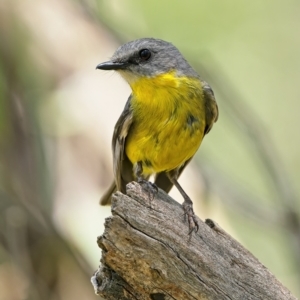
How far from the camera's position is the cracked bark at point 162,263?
291 cm

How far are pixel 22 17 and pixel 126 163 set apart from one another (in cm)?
205

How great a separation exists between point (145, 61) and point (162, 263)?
1783 mm

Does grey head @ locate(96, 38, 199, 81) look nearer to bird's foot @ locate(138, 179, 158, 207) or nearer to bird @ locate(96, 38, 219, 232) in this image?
bird @ locate(96, 38, 219, 232)

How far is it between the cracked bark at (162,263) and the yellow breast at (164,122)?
943 millimetres

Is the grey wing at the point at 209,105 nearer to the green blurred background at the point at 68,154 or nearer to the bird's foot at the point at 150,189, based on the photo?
the green blurred background at the point at 68,154

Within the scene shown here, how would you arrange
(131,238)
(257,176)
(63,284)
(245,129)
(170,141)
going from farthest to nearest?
(257,176) → (245,129) → (63,284) → (170,141) → (131,238)

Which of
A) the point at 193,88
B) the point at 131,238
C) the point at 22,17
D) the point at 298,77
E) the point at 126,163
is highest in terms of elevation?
the point at 298,77

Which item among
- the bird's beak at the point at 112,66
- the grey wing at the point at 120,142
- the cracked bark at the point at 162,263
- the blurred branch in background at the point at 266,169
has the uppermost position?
the blurred branch in background at the point at 266,169

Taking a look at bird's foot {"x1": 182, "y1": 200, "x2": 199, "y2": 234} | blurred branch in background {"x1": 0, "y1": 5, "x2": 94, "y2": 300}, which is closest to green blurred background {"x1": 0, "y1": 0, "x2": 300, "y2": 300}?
blurred branch in background {"x1": 0, "y1": 5, "x2": 94, "y2": 300}

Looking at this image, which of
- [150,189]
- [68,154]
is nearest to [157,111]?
[150,189]

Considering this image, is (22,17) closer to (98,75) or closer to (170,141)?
(98,75)

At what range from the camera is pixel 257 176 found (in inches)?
328

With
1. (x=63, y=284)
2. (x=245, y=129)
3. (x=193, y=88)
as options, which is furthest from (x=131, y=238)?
(x=245, y=129)

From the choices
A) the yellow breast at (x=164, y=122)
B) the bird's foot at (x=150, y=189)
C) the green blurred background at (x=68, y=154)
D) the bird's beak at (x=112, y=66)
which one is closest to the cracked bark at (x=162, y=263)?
the bird's foot at (x=150, y=189)
